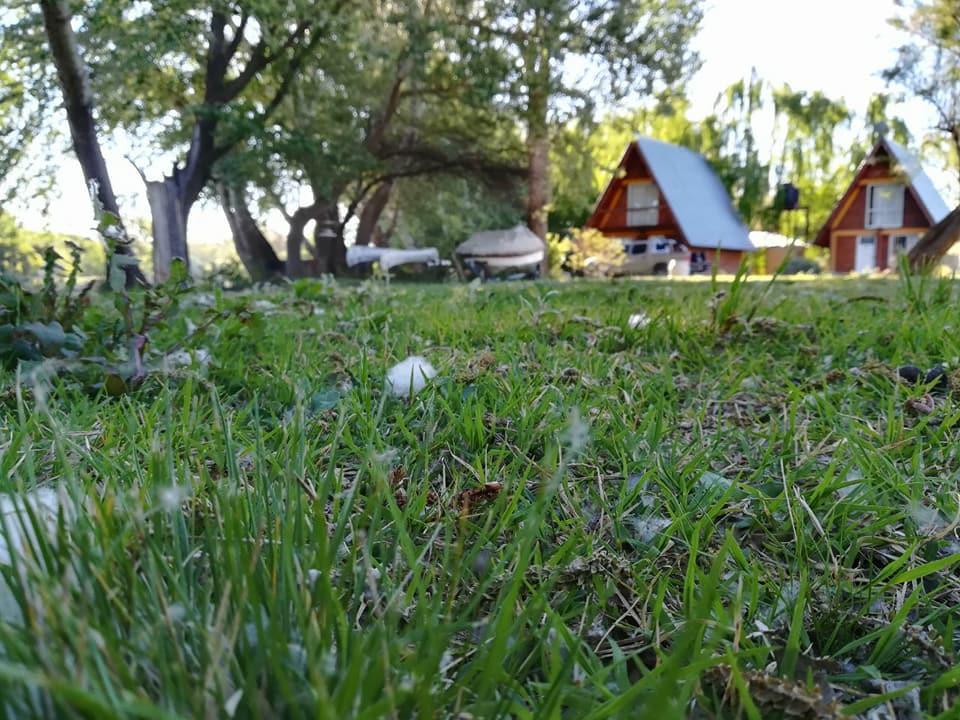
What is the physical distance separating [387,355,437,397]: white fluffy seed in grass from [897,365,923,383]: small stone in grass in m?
1.38

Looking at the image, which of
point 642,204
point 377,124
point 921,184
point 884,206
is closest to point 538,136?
point 377,124

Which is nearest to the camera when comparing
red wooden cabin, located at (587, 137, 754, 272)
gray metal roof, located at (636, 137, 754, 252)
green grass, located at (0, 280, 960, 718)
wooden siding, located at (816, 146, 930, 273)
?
green grass, located at (0, 280, 960, 718)

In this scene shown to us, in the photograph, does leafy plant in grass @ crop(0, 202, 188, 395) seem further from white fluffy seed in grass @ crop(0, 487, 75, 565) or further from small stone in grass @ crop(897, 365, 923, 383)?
small stone in grass @ crop(897, 365, 923, 383)

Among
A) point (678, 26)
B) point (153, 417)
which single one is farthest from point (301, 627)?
point (678, 26)

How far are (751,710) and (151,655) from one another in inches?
23.5

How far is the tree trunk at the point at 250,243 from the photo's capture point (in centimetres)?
1948

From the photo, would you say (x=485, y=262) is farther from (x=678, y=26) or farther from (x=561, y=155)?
(x=678, y=26)

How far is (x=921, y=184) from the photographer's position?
86.7 ft

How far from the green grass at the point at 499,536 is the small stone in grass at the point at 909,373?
0.05 m

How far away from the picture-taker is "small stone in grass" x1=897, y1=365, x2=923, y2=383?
2.01 m

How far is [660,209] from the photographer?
84.2 ft

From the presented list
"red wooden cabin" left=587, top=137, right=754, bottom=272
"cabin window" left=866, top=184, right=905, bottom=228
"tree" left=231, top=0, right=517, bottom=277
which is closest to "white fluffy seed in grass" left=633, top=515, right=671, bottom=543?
"tree" left=231, top=0, right=517, bottom=277

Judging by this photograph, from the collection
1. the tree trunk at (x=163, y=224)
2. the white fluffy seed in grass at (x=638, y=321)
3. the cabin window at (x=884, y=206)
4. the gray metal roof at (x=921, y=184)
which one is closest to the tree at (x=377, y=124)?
the tree trunk at (x=163, y=224)

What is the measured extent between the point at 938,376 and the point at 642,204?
25516 mm
